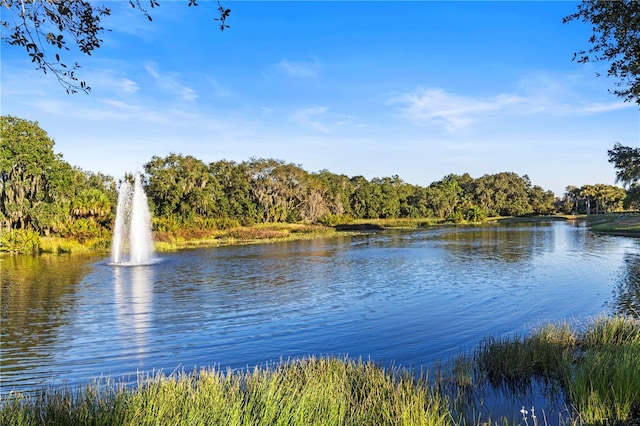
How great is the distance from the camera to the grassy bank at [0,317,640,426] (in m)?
5.54

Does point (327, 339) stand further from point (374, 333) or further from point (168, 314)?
point (168, 314)

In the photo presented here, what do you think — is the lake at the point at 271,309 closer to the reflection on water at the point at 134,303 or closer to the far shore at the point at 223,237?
the reflection on water at the point at 134,303

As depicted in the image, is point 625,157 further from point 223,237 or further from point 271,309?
point 223,237

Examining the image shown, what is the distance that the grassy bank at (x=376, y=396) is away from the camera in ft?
18.2

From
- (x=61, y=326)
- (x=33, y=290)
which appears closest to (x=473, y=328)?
(x=61, y=326)

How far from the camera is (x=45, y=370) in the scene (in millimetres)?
10039

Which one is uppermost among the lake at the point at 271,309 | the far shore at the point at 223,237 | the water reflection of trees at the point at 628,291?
the far shore at the point at 223,237

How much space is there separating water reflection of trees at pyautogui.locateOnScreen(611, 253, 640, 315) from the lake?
40mm

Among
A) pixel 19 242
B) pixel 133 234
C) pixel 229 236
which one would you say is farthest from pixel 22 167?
pixel 229 236

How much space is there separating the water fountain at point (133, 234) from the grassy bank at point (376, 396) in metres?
25.0

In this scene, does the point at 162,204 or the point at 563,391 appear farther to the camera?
the point at 162,204

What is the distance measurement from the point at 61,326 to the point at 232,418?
10999 mm

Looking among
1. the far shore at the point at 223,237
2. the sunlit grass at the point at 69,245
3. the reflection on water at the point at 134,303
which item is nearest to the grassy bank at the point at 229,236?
the far shore at the point at 223,237

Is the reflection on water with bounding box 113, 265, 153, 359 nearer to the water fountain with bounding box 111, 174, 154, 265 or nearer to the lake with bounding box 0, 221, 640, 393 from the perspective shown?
the lake with bounding box 0, 221, 640, 393
